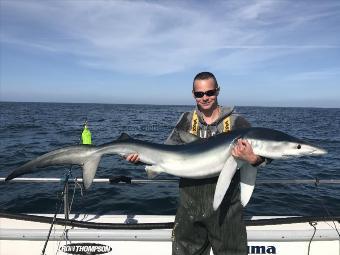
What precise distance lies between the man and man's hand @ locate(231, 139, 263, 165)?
23 centimetres

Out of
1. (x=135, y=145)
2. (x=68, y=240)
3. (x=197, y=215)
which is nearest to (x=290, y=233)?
(x=197, y=215)

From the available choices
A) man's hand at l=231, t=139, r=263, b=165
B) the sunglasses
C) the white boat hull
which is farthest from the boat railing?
the sunglasses

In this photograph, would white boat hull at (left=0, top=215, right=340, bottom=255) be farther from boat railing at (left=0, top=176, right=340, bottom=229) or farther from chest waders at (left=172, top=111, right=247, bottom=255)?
chest waders at (left=172, top=111, right=247, bottom=255)

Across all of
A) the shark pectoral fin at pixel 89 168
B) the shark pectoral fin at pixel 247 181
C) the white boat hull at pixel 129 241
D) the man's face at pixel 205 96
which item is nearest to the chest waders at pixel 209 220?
the shark pectoral fin at pixel 247 181

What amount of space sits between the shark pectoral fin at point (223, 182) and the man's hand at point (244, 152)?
13cm

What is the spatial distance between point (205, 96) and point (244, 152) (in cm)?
91

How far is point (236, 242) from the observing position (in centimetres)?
456

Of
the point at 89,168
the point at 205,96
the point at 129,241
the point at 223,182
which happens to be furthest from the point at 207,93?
the point at 129,241

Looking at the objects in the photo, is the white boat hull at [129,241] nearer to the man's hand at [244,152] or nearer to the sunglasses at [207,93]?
the man's hand at [244,152]

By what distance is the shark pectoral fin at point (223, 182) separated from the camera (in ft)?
13.6

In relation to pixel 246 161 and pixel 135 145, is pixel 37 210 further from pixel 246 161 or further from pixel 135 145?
pixel 246 161

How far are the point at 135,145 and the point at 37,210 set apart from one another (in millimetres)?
7656

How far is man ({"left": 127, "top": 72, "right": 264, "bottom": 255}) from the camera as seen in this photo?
456 centimetres

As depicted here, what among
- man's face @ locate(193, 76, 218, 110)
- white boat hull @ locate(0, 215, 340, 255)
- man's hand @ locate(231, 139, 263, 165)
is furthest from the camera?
white boat hull @ locate(0, 215, 340, 255)
